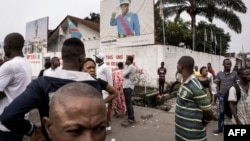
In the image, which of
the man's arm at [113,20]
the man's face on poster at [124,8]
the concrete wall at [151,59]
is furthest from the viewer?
the man's arm at [113,20]

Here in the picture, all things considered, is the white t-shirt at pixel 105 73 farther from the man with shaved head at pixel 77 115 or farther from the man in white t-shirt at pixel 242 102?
the man with shaved head at pixel 77 115

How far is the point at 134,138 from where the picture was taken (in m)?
6.00

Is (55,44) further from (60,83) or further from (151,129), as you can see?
(60,83)

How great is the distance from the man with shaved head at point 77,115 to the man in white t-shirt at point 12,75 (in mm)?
1315

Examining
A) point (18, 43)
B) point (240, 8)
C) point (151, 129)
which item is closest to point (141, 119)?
point (151, 129)

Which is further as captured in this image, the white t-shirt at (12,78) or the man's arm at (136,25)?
the man's arm at (136,25)

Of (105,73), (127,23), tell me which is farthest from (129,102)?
(127,23)

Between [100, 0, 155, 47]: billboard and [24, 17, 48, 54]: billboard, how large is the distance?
8.57m

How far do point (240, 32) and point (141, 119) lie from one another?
14.3 m

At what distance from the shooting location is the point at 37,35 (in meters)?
23.7

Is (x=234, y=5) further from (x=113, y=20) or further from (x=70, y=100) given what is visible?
(x=70, y=100)

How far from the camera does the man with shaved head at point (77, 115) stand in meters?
1.10

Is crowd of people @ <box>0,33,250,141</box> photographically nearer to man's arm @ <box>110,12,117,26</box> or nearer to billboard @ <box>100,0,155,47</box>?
billboard @ <box>100,0,155,47</box>

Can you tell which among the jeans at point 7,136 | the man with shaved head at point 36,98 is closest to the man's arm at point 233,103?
the man with shaved head at point 36,98
